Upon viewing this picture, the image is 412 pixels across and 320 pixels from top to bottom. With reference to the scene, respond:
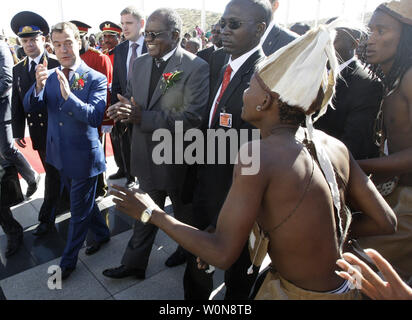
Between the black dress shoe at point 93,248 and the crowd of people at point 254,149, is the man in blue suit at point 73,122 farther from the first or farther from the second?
the black dress shoe at point 93,248

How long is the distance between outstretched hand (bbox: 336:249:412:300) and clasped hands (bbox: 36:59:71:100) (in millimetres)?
2370

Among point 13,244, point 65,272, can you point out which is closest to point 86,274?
point 65,272

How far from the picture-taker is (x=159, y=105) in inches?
107

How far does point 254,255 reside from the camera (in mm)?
1464

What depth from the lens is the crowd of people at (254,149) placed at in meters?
1.26

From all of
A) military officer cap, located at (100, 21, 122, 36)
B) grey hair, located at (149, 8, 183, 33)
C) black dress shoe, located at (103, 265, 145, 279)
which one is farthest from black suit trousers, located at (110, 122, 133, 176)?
military officer cap, located at (100, 21, 122, 36)

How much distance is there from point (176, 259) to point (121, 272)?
547mm

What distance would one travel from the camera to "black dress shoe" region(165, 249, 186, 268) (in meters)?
3.21

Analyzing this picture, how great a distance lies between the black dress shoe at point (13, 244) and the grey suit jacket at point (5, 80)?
1.71m

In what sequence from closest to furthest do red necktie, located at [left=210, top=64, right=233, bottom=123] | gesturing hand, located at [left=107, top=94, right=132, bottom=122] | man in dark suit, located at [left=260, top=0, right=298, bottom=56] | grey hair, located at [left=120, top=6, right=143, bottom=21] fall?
red necktie, located at [left=210, top=64, right=233, bottom=123] < gesturing hand, located at [left=107, top=94, right=132, bottom=122] < man in dark suit, located at [left=260, top=0, right=298, bottom=56] < grey hair, located at [left=120, top=6, right=143, bottom=21]

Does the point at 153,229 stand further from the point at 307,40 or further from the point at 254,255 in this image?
the point at 307,40

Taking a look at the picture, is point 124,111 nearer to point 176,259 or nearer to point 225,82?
point 225,82

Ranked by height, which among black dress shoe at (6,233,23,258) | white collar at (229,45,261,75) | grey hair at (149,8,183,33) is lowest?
black dress shoe at (6,233,23,258)

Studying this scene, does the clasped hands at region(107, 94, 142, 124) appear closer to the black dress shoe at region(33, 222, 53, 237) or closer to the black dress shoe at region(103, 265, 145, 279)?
the black dress shoe at region(103, 265, 145, 279)
